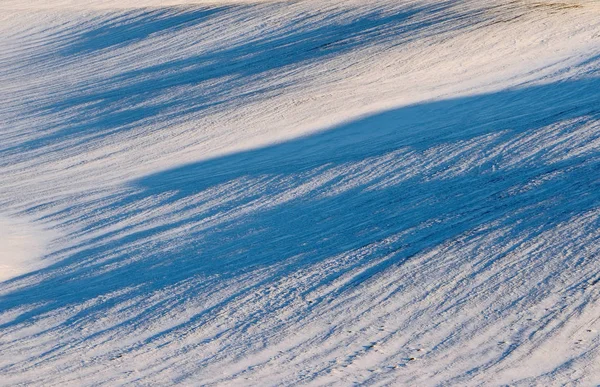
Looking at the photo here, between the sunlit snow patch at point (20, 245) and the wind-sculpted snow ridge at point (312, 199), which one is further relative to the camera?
the sunlit snow patch at point (20, 245)

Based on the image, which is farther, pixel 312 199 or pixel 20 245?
pixel 20 245

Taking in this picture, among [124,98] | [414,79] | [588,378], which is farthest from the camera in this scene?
[124,98]

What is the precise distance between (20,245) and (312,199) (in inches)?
76.9

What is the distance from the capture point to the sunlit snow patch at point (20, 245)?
6012 millimetres

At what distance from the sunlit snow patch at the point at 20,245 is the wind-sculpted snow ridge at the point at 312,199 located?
28mm

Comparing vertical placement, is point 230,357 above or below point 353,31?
below

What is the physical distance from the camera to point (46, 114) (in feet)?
29.8

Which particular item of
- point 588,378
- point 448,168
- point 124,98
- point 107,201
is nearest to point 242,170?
point 107,201

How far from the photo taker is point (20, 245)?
6.42 meters

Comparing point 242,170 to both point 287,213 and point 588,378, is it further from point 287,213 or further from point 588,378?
point 588,378

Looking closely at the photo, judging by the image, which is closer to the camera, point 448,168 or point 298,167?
point 448,168

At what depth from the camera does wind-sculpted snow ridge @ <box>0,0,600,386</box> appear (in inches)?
181

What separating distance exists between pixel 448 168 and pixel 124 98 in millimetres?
3768

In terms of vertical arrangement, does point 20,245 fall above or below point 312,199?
above
